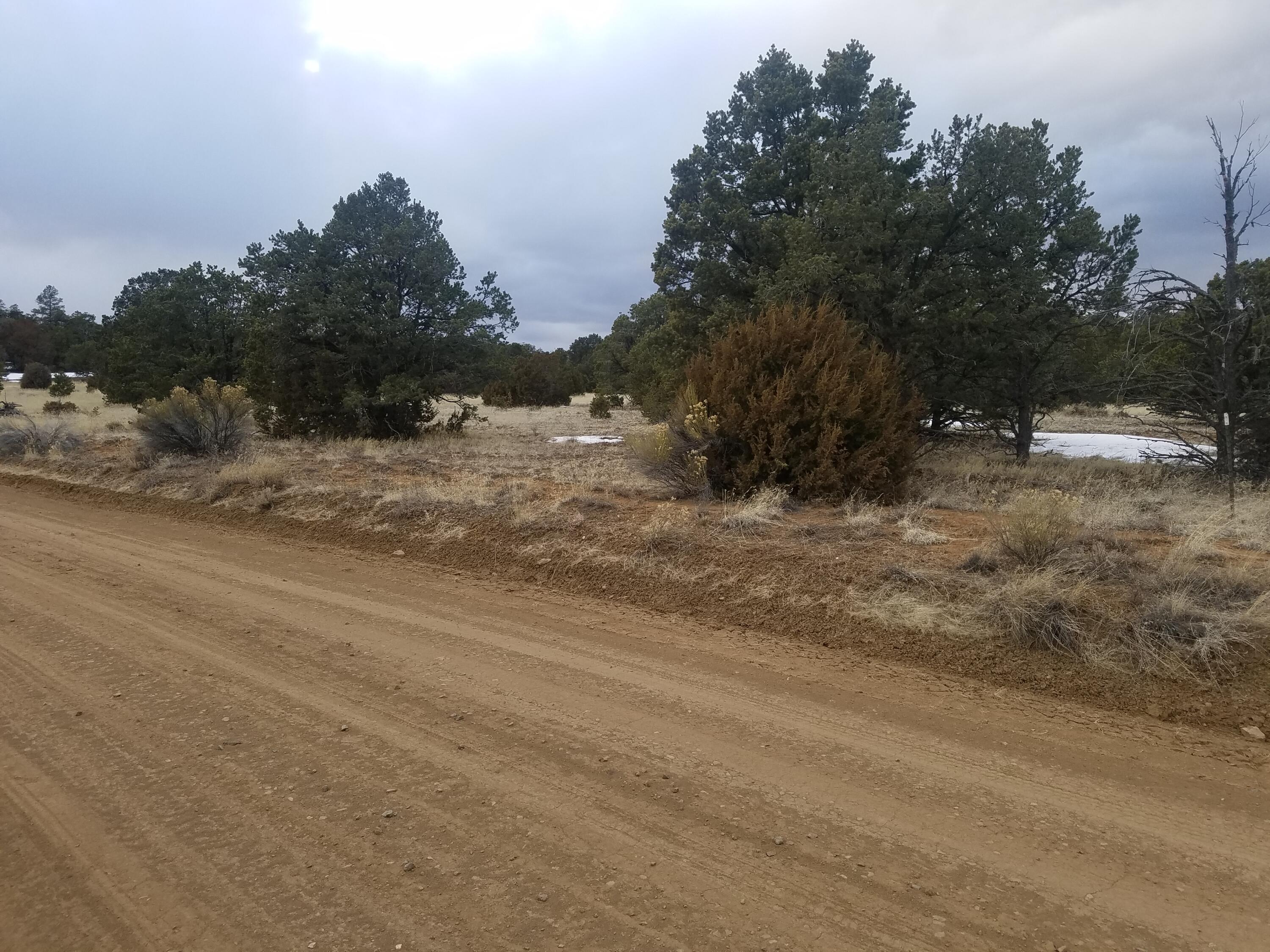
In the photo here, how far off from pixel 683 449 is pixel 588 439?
14.7 meters

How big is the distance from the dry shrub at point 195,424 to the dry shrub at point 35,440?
3063mm

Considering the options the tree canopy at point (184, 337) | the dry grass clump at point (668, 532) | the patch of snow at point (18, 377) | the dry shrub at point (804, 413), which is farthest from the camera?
the patch of snow at point (18, 377)

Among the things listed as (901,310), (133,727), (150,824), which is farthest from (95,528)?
(901,310)

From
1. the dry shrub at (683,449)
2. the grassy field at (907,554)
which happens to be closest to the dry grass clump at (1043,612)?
the grassy field at (907,554)

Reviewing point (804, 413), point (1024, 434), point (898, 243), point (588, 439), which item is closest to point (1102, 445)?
point (1024, 434)

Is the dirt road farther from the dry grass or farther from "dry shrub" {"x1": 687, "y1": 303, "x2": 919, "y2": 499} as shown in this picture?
the dry grass

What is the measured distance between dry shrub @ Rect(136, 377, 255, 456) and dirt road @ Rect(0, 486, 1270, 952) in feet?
35.5

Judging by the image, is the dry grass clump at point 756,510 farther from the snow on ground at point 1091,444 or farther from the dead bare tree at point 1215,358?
the snow on ground at point 1091,444

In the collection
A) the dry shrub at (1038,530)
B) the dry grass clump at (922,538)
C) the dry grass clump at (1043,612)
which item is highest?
the dry shrub at (1038,530)

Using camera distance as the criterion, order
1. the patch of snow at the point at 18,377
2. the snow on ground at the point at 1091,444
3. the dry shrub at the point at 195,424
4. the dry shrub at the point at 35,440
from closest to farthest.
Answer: the dry shrub at the point at 195,424 < the dry shrub at the point at 35,440 < the snow on ground at the point at 1091,444 < the patch of snow at the point at 18,377

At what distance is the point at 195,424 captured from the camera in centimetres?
1622

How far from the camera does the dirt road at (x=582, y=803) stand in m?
2.96

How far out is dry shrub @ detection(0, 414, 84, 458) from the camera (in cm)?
1803

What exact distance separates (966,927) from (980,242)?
17.0 metres
